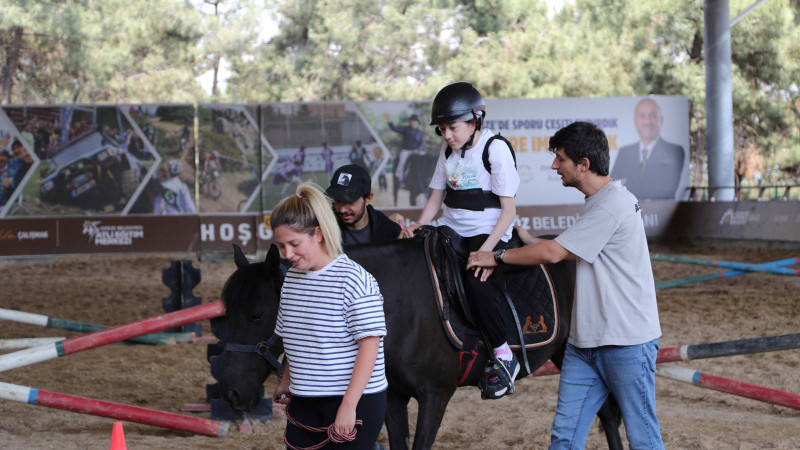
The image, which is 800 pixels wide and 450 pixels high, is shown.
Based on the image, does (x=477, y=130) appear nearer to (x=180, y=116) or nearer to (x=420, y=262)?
(x=420, y=262)

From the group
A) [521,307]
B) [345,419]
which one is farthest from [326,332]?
[521,307]

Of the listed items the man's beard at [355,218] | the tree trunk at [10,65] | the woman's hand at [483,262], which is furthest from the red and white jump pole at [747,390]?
the tree trunk at [10,65]

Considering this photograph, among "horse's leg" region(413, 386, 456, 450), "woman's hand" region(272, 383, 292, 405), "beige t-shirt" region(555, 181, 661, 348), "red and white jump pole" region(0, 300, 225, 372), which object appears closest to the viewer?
"woman's hand" region(272, 383, 292, 405)

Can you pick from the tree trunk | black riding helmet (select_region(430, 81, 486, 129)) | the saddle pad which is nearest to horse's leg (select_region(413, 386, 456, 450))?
the saddle pad

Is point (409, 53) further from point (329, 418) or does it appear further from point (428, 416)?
point (329, 418)

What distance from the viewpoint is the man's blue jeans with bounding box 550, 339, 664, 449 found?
11.1 ft

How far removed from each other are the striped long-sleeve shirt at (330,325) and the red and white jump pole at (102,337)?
200 cm

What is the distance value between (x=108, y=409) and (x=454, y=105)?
8.63 feet

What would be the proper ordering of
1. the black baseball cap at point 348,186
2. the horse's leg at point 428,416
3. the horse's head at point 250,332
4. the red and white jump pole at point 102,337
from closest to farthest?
1. the horse's head at point 250,332
2. the horse's leg at point 428,416
3. the black baseball cap at point 348,186
4. the red and white jump pole at point 102,337

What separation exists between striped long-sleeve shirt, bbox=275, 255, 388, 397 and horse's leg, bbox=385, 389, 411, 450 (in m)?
1.20

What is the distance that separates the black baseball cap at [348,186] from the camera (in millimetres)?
4195

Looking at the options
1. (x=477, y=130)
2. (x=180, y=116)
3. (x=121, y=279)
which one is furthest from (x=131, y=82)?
(x=477, y=130)

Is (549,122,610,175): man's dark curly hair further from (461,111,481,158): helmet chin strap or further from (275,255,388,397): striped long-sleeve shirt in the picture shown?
(275,255,388,397): striped long-sleeve shirt

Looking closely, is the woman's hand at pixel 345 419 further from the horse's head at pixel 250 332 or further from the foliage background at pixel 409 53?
the foliage background at pixel 409 53
